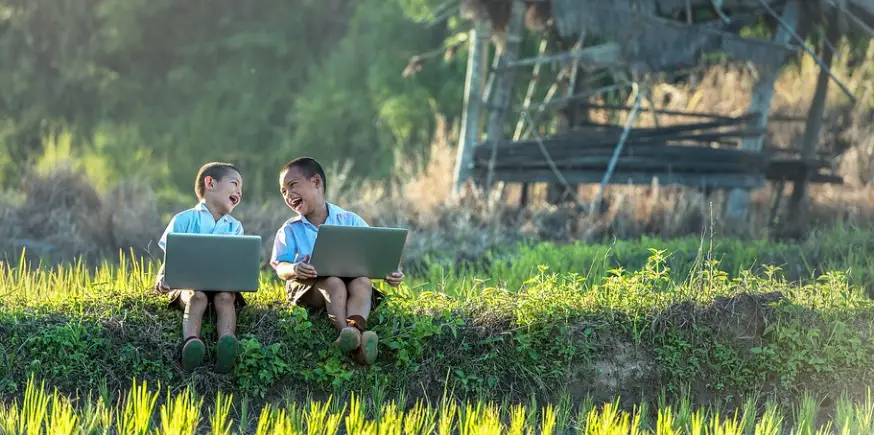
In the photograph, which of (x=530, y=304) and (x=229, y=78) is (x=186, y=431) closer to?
(x=530, y=304)

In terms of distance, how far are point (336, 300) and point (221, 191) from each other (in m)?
0.83

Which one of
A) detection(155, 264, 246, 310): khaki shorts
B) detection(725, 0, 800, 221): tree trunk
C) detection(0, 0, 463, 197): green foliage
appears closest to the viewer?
detection(155, 264, 246, 310): khaki shorts

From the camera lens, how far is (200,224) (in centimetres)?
618

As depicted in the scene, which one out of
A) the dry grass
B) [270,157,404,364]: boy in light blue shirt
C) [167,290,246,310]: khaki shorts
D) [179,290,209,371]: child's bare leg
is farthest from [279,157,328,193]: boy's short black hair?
the dry grass

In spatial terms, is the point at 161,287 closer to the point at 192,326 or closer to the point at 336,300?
the point at 192,326

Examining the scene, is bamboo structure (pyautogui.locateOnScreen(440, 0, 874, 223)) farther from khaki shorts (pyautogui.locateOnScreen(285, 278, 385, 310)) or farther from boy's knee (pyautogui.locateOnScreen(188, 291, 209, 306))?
boy's knee (pyautogui.locateOnScreen(188, 291, 209, 306))

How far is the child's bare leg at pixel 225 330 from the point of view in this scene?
18.9 ft

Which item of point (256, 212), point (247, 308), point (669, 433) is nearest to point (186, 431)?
point (247, 308)

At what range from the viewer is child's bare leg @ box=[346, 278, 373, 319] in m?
6.05

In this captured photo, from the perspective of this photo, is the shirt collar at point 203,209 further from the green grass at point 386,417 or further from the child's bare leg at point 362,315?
the green grass at point 386,417

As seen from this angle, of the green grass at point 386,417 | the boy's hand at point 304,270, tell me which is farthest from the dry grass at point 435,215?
the boy's hand at point 304,270

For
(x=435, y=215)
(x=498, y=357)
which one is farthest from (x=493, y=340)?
(x=435, y=215)

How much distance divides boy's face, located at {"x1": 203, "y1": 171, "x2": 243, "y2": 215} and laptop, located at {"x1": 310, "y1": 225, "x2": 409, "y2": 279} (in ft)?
2.00

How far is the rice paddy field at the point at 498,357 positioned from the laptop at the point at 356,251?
1.00ft
